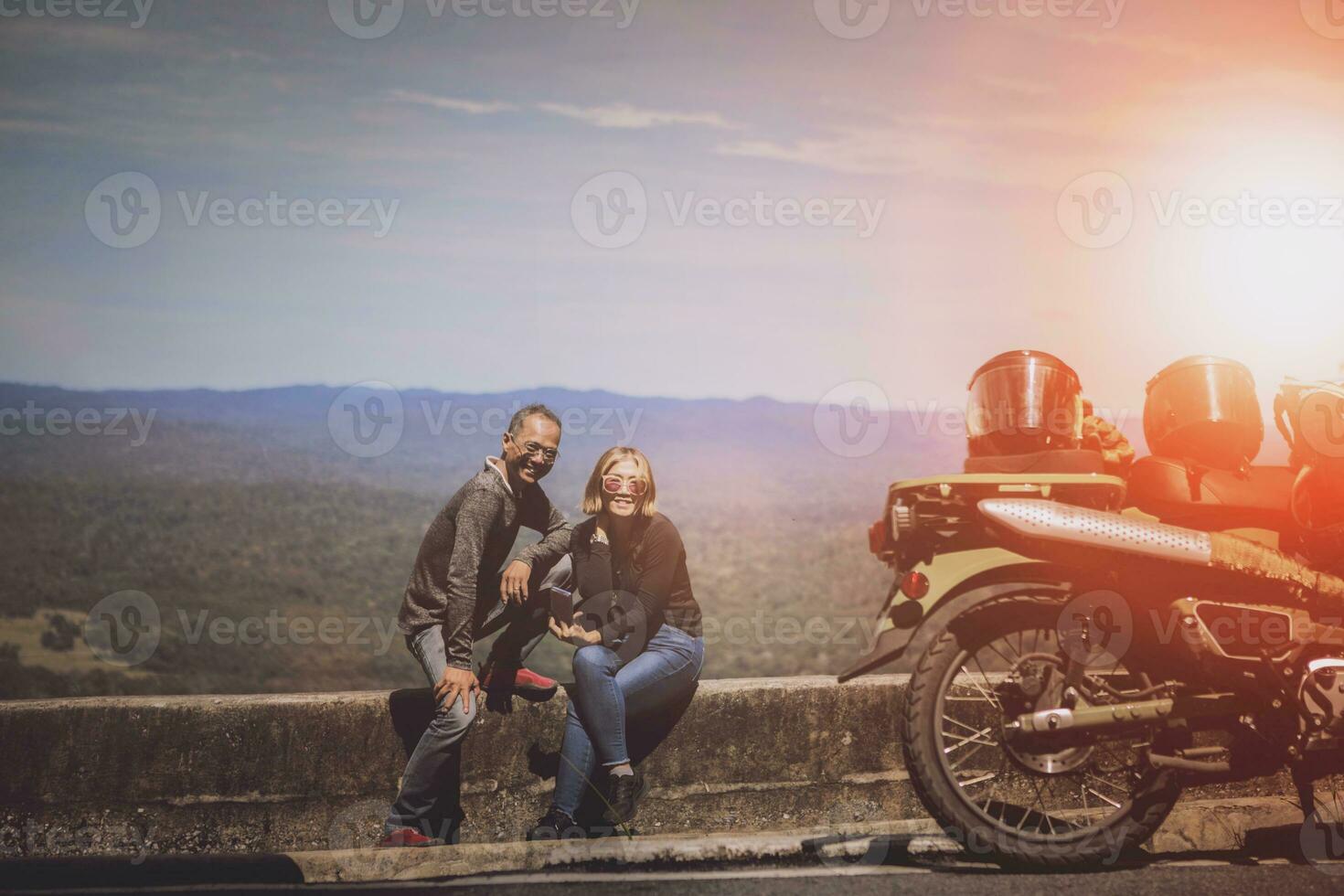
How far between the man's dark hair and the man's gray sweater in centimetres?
18

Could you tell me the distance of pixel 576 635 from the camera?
12.8 ft

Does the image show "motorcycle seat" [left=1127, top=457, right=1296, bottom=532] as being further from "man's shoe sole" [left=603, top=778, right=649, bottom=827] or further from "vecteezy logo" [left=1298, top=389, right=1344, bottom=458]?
"man's shoe sole" [left=603, top=778, right=649, bottom=827]

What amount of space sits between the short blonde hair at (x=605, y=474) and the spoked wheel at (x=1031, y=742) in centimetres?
124

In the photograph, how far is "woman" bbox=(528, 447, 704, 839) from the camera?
377cm

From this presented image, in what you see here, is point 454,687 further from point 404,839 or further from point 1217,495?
point 1217,495

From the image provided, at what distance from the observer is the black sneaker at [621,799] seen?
3.75m

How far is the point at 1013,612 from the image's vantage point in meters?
3.54

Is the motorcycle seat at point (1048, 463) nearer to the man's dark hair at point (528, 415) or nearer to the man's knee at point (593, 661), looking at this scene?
the man's knee at point (593, 661)

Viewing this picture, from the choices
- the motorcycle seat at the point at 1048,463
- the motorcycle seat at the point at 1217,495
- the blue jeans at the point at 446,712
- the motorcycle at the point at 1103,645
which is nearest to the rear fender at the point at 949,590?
the motorcycle at the point at 1103,645

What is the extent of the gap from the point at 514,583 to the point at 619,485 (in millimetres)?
563

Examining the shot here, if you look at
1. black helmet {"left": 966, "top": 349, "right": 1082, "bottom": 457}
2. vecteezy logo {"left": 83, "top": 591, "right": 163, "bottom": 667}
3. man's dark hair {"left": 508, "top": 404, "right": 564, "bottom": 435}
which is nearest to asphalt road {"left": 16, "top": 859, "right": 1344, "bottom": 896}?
black helmet {"left": 966, "top": 349, "right": 1082, "bottom": 457}

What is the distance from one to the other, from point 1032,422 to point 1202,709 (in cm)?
113

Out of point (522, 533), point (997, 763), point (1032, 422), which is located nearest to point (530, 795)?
point (522, 533)

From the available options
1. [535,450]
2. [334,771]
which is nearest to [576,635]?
[535,450]
